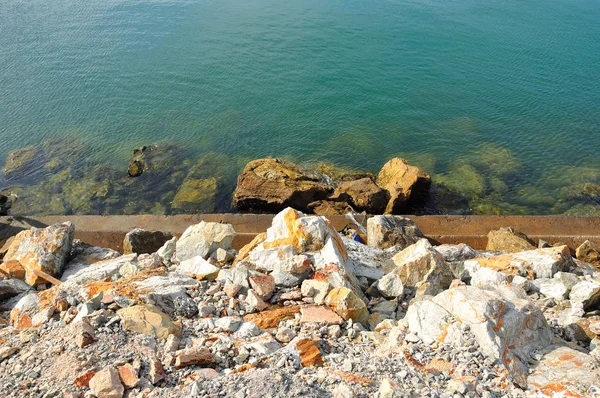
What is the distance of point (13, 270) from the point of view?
782 cm

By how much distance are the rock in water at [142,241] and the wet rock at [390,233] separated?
3989 mm

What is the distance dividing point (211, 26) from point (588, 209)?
19.1 meters

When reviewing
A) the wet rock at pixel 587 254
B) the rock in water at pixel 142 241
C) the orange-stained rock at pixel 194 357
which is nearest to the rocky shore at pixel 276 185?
the rock in water at pixel 142 241

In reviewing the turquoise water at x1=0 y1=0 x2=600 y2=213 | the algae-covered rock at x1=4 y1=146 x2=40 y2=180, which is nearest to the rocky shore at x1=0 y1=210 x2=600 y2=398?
the turquoise water at x1=0 y1=0 x2=600 y2=213

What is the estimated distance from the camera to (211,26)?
80.9ft

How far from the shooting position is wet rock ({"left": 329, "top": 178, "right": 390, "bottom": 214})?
1207 cm

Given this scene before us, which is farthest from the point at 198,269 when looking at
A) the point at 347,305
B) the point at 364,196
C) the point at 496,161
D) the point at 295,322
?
the point at 496,161

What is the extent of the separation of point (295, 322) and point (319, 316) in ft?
0.95

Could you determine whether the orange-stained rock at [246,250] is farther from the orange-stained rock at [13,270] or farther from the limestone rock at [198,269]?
the orange-stained rock at [13,270]

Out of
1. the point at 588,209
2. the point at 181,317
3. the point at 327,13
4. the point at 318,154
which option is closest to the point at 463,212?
the point at 588,209

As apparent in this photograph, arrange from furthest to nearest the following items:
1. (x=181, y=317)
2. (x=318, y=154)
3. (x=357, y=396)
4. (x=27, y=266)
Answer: (x=318, y=154), (x=27, y=266), (x=181, y=317), (x=357, y=396)

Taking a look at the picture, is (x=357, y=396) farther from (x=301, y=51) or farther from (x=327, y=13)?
(x=327, y=13)

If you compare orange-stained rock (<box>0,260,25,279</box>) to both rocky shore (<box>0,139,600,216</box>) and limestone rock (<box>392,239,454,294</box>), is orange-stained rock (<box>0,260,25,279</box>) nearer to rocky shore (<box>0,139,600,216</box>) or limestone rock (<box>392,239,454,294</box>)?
rocky shore (<box>0,139,600,216</box>)

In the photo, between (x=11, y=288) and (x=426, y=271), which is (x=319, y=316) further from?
(x=11, y=288)
